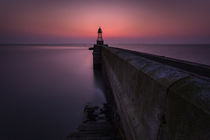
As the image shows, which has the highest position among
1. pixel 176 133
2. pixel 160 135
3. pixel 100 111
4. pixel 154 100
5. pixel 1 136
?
pixel 154 100

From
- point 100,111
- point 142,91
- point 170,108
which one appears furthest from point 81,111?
point 170,108

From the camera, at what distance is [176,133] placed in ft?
3.16

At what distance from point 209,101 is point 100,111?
5.59 m

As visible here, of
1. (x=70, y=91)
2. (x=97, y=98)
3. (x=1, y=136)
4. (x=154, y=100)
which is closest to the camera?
(x=154, y=100)

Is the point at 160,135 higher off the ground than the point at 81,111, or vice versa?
the point at 160,135

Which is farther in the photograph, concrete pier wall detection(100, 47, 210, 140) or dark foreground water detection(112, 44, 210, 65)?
dark foreground water detection(112, 44, 210, 65)

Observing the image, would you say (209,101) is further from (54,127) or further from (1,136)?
(1,136)

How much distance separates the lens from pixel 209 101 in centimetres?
75

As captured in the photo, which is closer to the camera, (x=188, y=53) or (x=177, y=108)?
(x=177, y=108)

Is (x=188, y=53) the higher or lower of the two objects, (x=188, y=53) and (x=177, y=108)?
the higher

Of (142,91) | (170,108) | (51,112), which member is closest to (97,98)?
(51,112)

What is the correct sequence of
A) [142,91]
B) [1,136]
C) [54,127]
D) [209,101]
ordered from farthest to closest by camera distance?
[54,127]
[1,136]
[142,91]
[209,101]

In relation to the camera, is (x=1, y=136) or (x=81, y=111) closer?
(x=1, y=136)

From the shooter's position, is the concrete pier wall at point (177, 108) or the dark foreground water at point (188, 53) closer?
the concrete pier wall at point (177, 108)
